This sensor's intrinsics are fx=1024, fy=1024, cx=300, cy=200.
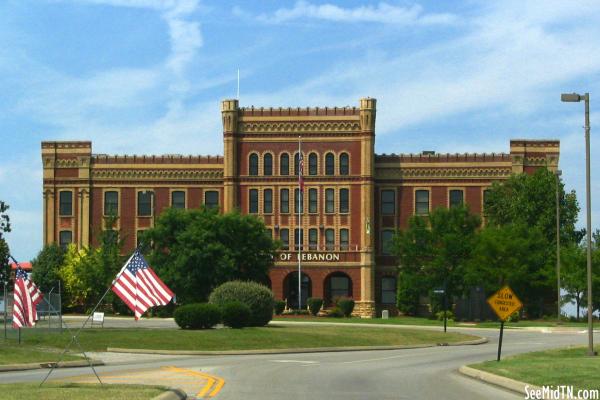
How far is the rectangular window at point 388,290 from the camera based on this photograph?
81.1 metres

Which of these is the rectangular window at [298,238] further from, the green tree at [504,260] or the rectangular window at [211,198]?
the green tree at [504,260]

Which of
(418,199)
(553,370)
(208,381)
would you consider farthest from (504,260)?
(208,381)

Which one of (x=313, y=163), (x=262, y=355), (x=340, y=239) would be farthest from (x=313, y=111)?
(x=262, y=355)

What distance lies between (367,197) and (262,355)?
43881 mm

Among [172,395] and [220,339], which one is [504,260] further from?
[172,395]

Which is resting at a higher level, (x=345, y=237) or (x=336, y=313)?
(x=345, y=237)

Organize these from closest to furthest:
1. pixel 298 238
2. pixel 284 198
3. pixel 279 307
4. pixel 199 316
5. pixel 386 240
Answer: pixel 199 316 → pixel 279 307 → pixel 298 238 → pixel 284 198 → pixel 386 240

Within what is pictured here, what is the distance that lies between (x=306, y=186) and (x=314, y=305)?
1147 centimetres

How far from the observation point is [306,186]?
268 ft

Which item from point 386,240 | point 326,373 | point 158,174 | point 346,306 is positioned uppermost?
point 158,174

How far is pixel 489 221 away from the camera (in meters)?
79.8

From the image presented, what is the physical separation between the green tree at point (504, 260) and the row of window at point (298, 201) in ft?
47.3

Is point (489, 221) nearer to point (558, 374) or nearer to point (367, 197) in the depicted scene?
point (367, 197)

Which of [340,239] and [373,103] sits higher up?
[373,103]
